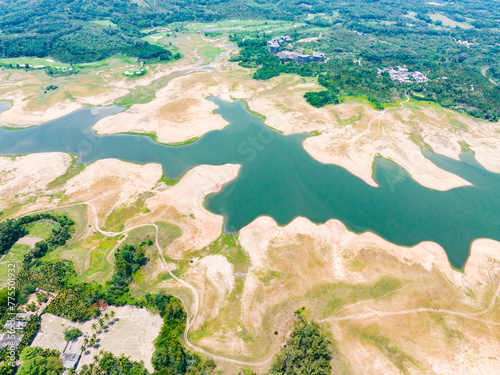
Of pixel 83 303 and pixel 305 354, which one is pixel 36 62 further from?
pixel 305 354

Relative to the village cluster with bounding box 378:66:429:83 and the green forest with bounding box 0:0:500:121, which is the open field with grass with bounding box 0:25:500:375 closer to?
the green forest with bounding box 0:0:500:121

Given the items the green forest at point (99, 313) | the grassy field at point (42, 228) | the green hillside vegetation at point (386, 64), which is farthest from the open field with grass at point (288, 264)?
the green hillside vegetation at point (386, 64)

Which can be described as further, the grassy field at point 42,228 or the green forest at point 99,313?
the grassy field at point 42,228

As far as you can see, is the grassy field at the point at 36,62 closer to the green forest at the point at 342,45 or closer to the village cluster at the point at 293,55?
the green forest at the point at 342,45

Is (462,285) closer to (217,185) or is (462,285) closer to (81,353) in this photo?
(217,185)

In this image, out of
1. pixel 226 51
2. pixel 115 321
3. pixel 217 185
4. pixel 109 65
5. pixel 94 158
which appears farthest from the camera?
pixel 226 51

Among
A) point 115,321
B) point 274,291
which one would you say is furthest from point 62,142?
point 274,291
